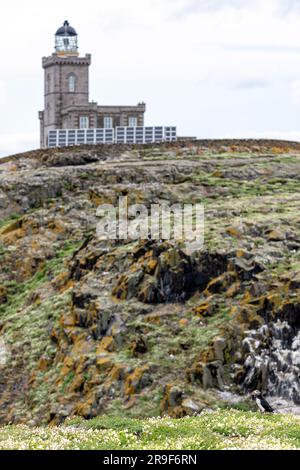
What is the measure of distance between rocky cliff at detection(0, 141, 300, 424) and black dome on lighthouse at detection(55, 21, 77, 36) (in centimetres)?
5633

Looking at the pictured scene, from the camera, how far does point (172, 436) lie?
1656 centimetres

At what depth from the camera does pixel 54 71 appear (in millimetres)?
96625

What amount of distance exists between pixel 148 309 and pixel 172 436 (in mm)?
12457

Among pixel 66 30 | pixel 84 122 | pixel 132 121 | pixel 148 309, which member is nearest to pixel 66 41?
pixel 66 30

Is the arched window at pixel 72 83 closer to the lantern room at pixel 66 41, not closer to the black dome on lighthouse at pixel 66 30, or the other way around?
the lantern room at pixel 66 41

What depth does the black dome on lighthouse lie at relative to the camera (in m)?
94.9

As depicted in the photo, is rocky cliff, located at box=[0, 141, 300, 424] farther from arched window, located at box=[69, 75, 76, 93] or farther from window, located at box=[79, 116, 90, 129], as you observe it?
arched window, located at box=[69, 75, 76, 93]

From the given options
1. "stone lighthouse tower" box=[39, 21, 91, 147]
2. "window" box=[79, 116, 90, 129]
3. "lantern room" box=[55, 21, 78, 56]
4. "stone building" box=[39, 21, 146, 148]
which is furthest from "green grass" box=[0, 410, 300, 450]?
"lantern room" box=[55, 21, 78, 56]

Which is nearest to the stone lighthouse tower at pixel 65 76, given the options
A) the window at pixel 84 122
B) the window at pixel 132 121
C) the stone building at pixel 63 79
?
the stone building at pixel 63 79

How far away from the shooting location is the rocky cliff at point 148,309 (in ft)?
82.5

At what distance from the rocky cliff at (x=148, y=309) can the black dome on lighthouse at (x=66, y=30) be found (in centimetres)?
A: 5633

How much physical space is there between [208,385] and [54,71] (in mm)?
76051
